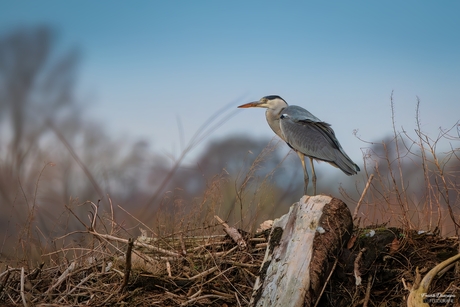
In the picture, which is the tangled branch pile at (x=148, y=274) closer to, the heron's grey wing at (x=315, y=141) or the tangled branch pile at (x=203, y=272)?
the tangled branch pile at (x=203, y=272)

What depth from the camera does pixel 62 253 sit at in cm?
441

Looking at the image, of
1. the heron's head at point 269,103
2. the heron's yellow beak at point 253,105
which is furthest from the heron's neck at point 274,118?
the heron's yellow beak at point 253,105

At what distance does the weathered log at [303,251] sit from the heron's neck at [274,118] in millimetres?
2858

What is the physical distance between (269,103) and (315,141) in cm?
119

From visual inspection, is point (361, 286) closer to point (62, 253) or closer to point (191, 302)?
point (191, 302)

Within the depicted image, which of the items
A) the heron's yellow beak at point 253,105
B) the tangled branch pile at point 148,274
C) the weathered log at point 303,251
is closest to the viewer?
the weathered log at point 303,251

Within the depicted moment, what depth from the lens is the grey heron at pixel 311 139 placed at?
5.41m

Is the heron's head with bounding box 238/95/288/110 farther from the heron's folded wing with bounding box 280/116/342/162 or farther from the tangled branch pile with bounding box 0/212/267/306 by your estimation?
the tangled branch pile with bounding box 0/212/267/306

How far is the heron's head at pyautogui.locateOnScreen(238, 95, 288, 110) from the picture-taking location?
21.3 ft

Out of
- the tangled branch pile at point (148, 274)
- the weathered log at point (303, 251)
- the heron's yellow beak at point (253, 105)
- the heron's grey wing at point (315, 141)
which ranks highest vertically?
the heron's yellow beak at point (253, 105)

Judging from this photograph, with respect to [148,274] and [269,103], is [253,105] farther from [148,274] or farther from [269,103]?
[148,274]

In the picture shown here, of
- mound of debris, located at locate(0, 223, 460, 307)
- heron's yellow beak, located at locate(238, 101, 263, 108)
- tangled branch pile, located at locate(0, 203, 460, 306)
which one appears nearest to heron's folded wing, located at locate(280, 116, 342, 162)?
heron's yellow beak, located at locate(238, 101, 263, 108)

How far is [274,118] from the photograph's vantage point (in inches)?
256

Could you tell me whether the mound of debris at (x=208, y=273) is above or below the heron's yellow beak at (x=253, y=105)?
below
